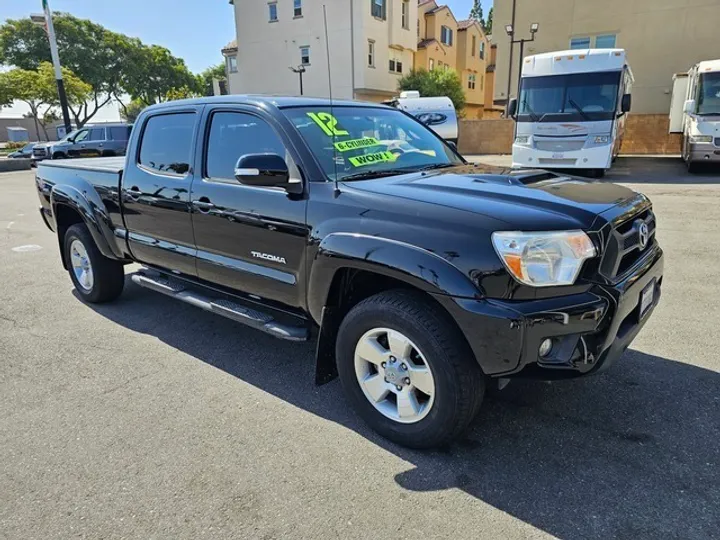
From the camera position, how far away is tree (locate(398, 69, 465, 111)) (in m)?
30.9

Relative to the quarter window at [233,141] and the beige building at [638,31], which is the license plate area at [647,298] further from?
the beige building at [638,31]

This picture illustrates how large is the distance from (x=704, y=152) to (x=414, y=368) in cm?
1379

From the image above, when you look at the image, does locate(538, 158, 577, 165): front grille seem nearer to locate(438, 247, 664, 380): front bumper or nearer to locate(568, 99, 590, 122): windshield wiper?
locate(568, 99, 590, 122): windshield wiper

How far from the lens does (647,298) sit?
2.87 m

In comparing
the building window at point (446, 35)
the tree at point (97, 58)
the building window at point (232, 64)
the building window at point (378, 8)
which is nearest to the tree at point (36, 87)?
the tree at point (97, 58)

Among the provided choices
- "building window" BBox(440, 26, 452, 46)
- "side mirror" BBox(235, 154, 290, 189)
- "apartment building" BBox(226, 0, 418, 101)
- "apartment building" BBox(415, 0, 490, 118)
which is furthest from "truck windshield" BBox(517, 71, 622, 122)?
"building window" BBox(440, 26, 452, 46)

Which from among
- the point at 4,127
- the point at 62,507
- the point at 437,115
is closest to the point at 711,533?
the point at 62,507

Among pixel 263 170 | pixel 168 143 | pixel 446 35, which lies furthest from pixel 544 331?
pixel 446 35

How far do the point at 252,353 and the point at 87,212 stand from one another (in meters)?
2.19

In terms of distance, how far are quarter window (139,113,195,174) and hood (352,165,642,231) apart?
163 centimetres

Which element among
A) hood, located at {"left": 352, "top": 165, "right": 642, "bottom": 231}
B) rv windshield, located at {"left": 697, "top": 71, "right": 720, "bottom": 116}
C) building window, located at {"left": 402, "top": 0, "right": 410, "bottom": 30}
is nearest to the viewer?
hood, located at {"left": 352, "top": 165, "right": 642, "bottom": 231}

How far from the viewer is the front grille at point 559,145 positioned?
12.6 metres

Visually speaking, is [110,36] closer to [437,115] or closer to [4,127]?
[4,127]

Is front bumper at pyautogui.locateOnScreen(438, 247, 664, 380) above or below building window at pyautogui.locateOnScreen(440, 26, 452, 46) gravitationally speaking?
below
